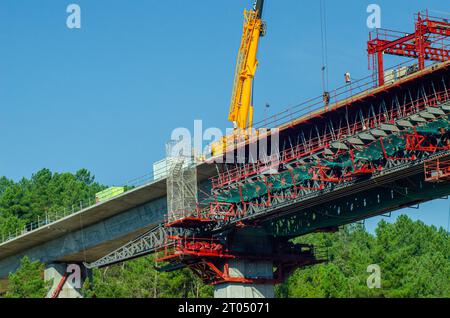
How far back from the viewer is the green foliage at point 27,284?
291 feet

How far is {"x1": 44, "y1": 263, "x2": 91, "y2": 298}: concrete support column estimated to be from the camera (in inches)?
4047

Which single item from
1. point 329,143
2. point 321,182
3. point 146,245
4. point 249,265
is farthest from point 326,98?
point 146,245

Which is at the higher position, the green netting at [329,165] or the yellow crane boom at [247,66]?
the yellow crane boom at [247,66]

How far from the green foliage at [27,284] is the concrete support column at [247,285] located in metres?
22.2

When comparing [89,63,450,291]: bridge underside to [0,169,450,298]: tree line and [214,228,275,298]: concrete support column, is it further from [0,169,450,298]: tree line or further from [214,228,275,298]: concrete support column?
[0,169,450,298]: tree line

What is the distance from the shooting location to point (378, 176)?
59.3 meters

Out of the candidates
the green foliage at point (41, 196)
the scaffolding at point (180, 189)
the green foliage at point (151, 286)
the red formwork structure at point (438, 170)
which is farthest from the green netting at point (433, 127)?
the green foliage at point (41, 196)

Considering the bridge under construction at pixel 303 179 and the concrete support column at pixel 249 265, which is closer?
the bridge under construction at pixel 303 179

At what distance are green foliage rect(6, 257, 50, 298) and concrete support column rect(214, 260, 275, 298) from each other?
72.9 feet

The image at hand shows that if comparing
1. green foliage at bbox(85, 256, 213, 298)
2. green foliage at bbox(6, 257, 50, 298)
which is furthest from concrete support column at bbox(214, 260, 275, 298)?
green foliage at bbox(6, 257, 50, 298)

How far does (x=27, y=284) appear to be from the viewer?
3509 inches

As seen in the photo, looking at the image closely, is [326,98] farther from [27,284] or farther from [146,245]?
[27,284]

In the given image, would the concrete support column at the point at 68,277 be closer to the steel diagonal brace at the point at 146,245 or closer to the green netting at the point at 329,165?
the steel diagonal brace at the point at 146,245
